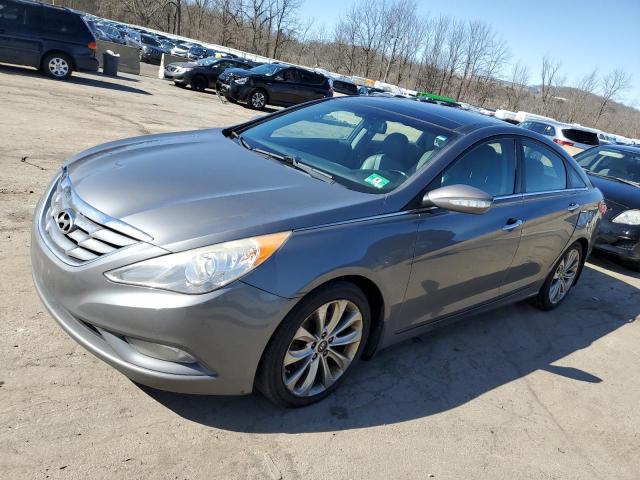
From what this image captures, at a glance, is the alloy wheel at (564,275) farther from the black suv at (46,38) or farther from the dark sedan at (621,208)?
the black suv at (46,38)

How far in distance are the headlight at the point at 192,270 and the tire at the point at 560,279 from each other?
3.46m

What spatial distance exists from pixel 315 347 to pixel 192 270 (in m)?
0.86

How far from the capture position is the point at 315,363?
2.92 meters

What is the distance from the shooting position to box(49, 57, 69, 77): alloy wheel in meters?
14.9

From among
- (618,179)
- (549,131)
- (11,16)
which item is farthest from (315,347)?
(549,131)

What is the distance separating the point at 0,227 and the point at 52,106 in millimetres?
7236

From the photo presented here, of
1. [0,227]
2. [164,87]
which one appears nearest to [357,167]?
[0,227]

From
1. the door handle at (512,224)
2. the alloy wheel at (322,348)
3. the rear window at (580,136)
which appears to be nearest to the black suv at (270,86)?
the rear window at (580,136)

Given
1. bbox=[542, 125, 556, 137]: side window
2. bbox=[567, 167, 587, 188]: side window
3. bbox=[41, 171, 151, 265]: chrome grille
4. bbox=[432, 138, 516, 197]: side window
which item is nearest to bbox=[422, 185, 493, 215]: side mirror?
bbox=[432, 138, 516, 197]: side window

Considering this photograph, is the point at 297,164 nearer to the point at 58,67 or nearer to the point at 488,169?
the point at 488,169

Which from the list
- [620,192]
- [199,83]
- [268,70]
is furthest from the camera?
[199,83]

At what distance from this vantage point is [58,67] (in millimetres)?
15000

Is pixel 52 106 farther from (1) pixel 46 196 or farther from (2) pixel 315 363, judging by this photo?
(2) pixel 315 363

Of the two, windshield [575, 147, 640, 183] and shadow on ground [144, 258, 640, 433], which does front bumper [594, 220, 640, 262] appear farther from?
windshield [575, 147, 640, 183]
